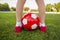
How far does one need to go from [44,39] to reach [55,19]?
1.50ft

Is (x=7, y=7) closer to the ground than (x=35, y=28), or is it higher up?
Answer: higher up

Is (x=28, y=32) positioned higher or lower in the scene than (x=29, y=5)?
lower

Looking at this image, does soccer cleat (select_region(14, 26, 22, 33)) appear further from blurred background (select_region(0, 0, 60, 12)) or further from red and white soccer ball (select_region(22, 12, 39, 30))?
blurred background (select_region(0, 0, 60, 12))

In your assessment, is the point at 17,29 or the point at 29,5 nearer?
the point at 17,29

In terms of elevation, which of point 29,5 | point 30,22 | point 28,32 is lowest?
point 28,32

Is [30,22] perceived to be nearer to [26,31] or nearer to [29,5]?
[26,31]

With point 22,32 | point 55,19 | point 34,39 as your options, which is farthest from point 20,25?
point 55,19

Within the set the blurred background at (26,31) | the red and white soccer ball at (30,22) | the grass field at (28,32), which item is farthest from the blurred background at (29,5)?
the red and white soccer ball at (30,22)

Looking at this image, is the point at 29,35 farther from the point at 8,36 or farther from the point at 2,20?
the point at 2,20

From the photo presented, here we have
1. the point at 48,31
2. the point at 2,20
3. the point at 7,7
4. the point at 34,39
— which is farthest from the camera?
the point at 7,7

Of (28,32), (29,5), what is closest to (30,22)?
(28,32)

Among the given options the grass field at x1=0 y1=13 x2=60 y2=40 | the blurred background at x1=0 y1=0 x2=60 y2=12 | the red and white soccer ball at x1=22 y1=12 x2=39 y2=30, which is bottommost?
the grass field at x1=0 y1=13 x2=60 y2=40

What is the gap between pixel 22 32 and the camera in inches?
69.0

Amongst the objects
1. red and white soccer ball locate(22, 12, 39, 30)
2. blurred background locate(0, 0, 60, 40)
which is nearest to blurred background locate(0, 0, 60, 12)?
blurred background locate(0, 0, 60, 40)
